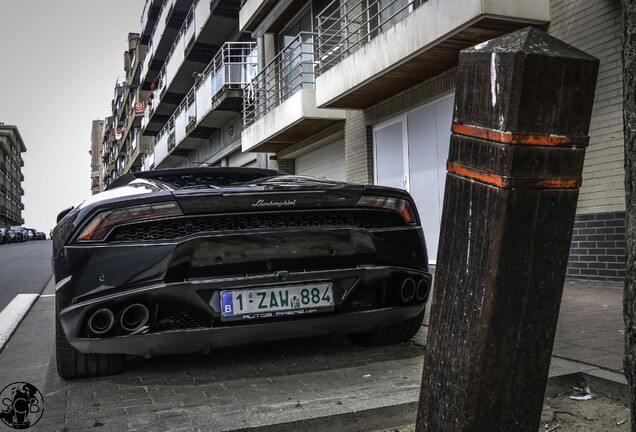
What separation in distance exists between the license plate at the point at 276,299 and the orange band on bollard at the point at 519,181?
1.64m

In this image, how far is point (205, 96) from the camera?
2067 cm

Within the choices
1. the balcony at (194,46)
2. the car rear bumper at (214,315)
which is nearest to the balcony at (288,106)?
the balcony at (194,46)

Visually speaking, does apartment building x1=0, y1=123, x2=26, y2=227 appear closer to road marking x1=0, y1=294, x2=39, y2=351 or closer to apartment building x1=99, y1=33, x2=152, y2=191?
apartment building x1=99, y1=33, x2=152, y2=191

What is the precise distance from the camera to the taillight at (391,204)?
11.1 ft

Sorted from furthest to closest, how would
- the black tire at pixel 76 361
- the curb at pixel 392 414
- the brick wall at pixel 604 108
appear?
1. the brick wall at pixel 604 108
2. the black tire at pixel 76 361
3. the curb at pixel 392 414

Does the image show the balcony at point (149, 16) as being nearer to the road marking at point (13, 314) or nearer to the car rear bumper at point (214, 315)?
the road marking at point (13, 314)

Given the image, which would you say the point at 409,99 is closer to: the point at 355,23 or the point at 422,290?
the point at 355,23

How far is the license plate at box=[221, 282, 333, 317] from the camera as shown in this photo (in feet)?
9.93

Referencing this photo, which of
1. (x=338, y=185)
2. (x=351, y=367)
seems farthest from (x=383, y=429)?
(x=338, y=185)

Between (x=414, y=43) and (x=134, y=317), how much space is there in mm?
7143

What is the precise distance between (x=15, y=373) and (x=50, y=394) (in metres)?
0.65

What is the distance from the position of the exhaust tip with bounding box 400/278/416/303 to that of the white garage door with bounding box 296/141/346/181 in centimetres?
1072

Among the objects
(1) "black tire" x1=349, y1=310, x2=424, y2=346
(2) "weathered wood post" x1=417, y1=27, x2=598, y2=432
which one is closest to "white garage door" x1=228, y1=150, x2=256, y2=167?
(1) "black tire" x1=349, y1=310, x2=424, y2=346

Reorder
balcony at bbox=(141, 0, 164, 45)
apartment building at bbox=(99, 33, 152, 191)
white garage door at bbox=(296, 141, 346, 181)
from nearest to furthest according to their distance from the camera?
1. white garage door at bbox=(296, 141, 346, 181)
2. balcony at bbox=(141, 0, 164, 45)
3. apartment building at bbox=(99, 33, 152, 191)
